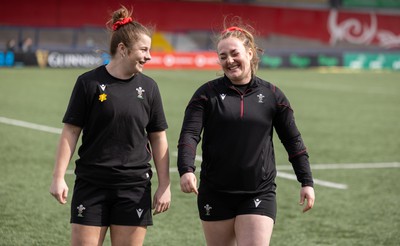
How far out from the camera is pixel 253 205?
5.53m

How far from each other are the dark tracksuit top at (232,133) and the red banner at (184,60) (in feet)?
100

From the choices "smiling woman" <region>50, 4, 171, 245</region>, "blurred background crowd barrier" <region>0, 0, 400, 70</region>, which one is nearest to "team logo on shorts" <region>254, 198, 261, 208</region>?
"smiling woman" <region>50, 4, 171, 245</region>

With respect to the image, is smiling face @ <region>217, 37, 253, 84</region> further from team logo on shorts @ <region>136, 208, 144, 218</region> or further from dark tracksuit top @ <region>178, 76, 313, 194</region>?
team logo on shorts @ <region>136, 208, 144, 218</region>

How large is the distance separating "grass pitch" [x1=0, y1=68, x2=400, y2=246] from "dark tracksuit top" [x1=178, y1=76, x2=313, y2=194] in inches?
95.4

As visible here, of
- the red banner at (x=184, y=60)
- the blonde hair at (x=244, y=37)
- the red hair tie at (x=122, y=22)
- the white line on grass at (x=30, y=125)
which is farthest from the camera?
the red banner at (x=184, y=60)

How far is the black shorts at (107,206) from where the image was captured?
5.31 metres

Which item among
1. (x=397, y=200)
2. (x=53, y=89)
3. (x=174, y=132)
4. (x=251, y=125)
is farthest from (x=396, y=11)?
(x=251, y=125)

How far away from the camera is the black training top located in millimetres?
5344

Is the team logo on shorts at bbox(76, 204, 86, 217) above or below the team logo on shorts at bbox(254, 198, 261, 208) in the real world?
below

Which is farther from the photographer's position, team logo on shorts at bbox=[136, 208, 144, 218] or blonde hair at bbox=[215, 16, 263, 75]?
blonde hair at bbox=[215, 16, 263, 75]

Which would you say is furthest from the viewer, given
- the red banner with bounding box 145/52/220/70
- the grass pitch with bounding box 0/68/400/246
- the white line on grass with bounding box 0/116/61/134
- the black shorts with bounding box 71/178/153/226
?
the red banner with bounding box 145/52/220/70

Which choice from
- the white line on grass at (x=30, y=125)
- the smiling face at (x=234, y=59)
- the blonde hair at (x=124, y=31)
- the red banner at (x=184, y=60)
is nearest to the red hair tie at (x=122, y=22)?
the blonde hair at (x=124, y=31)

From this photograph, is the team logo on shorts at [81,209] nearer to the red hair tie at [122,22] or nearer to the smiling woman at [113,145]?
the smiling woman at [113,145]

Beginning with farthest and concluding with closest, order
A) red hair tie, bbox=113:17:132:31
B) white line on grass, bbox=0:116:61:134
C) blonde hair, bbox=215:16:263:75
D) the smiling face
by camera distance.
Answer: white line on grass, bbox=0:116:61:134 < blonde hair, bbox=215:16:263:75 < the smiling face < red hair tie, bbox=113:17:132:31
